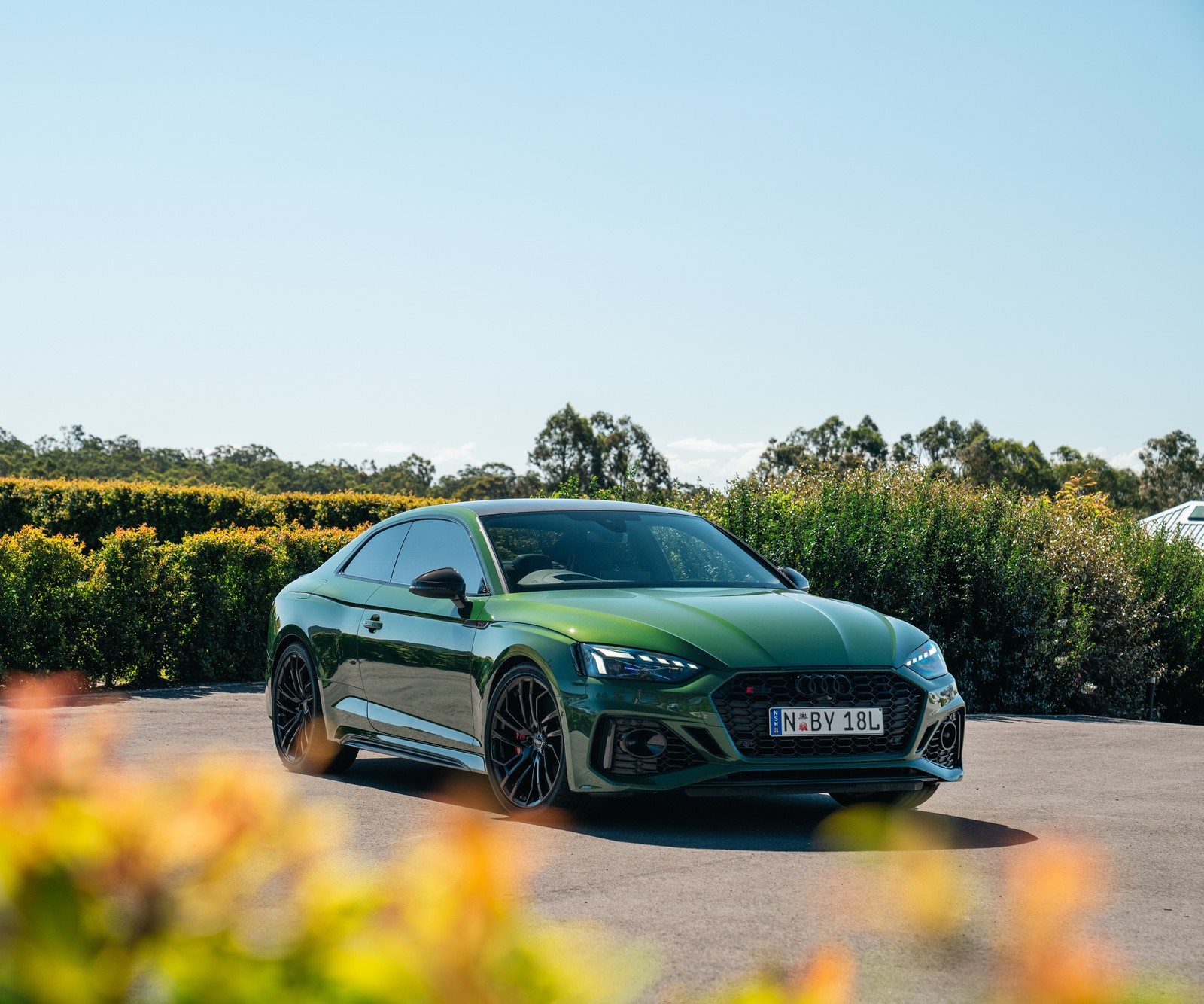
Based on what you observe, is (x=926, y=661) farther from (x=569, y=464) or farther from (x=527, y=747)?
(x=569, y=464)

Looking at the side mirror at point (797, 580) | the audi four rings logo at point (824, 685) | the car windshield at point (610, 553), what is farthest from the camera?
the side mirror at point (797, 580)

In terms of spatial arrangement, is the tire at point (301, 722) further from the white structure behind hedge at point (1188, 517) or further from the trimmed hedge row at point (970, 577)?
the white structure behind hedge at point (1188, 517)

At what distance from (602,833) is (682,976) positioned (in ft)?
8.21

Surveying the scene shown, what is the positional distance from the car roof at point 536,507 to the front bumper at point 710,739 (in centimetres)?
192

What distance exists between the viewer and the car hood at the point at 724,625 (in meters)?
6.90

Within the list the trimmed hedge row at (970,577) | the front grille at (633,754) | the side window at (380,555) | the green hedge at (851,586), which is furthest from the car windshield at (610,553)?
the trimmed hedge row at (970,577)

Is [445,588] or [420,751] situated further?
[420,751]

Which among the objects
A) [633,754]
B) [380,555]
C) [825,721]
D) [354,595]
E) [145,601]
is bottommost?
[145,601]

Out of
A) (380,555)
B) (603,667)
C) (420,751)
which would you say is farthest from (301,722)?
(603,667)

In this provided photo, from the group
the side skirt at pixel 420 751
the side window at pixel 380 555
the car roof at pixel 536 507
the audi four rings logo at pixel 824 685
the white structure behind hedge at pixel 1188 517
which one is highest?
the white structure behind hedge at pixel 1188 517

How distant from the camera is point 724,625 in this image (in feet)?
23.3

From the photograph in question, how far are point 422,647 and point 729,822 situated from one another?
6.32 feet

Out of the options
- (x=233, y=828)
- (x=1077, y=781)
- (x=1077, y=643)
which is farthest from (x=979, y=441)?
(x=233, y=828)

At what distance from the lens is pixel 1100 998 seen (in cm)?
104
